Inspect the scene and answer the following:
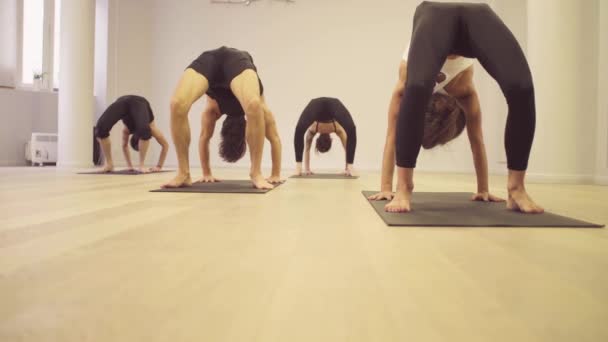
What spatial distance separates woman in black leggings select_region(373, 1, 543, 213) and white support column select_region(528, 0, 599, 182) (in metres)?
2.93

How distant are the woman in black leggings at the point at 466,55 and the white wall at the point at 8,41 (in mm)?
7395

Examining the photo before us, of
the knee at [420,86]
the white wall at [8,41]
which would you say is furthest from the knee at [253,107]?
the white wall at [8,41]

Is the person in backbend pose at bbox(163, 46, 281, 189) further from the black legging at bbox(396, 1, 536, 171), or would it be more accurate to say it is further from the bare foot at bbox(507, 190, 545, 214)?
the bare foot at bbox(507, 190, 545, 214)

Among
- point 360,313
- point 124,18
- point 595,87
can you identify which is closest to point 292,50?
point 124,18

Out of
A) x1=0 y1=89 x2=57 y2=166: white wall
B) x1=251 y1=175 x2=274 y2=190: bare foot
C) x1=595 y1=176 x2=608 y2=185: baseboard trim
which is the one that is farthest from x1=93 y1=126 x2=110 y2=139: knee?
x1=595 y1=176 x2=608 y2=185: baseboard trim

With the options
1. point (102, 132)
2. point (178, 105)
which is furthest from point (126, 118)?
point (178, 105)

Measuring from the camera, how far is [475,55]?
1.62 meters

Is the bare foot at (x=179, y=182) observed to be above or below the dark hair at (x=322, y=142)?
below

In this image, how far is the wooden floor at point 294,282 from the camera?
0.52 m

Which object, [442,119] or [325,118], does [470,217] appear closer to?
[442,119]

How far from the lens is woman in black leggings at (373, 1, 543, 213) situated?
148cm

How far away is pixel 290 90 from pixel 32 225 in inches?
268

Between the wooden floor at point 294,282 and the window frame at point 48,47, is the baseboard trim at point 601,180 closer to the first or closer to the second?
the wooden floor at point 294,282

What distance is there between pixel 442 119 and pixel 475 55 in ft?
1.68
